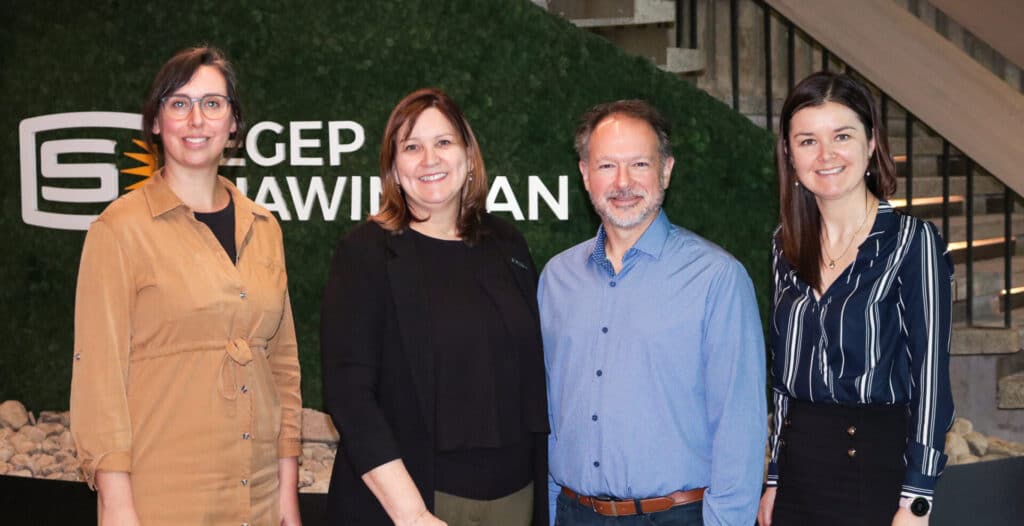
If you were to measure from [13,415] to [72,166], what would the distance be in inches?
49.8

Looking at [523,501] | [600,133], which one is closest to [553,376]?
[523,501]

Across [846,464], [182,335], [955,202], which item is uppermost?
[955,202]

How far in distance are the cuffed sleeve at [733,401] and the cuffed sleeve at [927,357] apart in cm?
32

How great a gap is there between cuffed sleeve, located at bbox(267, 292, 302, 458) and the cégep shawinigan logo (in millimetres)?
2755

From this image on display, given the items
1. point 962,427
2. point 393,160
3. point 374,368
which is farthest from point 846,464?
point 962,427

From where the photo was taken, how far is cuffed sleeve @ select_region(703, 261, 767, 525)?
2.17 m

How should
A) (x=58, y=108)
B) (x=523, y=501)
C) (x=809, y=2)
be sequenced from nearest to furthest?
(x=523, y=501), (x=58, y=108), (x=809, y=2)

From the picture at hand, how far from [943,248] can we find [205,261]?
162cm

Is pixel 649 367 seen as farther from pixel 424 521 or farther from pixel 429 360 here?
pixel 424 521

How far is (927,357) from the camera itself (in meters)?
2.20

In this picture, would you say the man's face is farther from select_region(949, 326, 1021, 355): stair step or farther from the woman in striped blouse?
select_region(949, 326, 1021, 355): stair step

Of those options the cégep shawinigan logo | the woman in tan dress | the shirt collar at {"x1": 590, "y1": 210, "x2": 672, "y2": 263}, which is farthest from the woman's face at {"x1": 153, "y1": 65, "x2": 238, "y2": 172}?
the cégep shawinigan logo

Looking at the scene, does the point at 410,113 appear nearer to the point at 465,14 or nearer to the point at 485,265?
the point at 485,265

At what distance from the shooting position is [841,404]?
231cm
